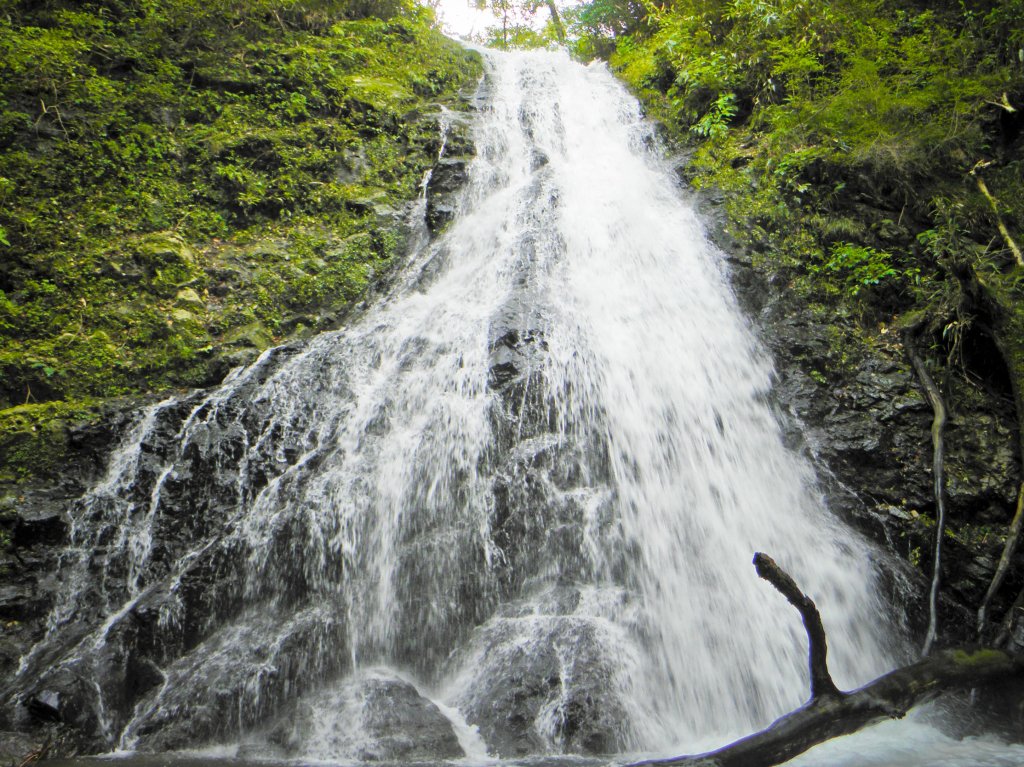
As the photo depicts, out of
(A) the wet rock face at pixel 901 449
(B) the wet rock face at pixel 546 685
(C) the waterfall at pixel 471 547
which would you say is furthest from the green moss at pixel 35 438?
(A) the wet rock face at pixel 901 449

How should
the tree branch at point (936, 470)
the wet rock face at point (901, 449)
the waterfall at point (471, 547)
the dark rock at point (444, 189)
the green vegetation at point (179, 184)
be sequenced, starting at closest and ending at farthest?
the waterfall at point (471, 547)
the tree branch at point (936, 470)
the wet rock face at point (901, 449)
the green vegetation at point (179, 184)
the dark rock at point (444, 189)

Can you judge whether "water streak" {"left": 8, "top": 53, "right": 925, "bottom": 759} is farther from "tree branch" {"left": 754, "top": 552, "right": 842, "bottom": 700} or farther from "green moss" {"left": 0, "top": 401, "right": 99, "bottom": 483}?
"tree branch" {"left": 754, "top": 552, "right": 842, "bottom": 700}

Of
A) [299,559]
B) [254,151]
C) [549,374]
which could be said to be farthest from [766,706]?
[254,151]

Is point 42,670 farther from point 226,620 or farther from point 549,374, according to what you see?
point 549,374

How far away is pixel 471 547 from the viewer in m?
5.03

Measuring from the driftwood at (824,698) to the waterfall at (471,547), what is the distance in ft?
3.01

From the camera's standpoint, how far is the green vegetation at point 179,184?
6492 mm

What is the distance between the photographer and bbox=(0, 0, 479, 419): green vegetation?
6.49m

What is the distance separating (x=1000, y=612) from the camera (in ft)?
14.8

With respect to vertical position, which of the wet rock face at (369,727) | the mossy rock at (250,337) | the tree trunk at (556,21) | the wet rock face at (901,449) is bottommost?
the wet rock face at (369,727)

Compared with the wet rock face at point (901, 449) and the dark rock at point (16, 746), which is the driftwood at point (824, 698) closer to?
the wet rock face at point (901, 449)

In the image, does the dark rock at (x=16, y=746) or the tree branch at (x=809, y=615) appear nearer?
the tree branch at (x=809, y=615)

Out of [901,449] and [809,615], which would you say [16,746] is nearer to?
[809,615]

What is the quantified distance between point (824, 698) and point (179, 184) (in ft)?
30.9
